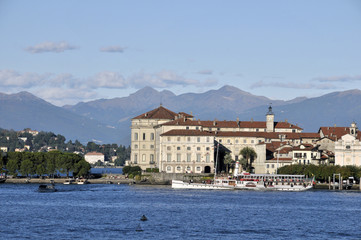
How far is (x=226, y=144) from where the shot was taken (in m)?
172

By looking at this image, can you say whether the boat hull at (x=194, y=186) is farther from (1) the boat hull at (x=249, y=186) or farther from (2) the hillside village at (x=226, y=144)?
(2) the hillside village at (x=226, y=144)

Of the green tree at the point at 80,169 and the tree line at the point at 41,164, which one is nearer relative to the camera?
the tree line at the point at 41,164

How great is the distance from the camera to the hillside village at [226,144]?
521ft

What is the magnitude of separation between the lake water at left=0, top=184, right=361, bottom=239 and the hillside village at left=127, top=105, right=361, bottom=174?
112 feet

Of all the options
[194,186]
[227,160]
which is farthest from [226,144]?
[194,186]

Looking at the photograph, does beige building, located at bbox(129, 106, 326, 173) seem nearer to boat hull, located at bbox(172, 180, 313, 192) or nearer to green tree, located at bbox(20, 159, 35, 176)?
boat hull, located at bbox(172, 180, 313, 192)

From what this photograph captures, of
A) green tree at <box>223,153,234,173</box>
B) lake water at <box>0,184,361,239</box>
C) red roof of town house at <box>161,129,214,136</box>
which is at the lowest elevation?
lake water at <box>0,184,361,239</box>

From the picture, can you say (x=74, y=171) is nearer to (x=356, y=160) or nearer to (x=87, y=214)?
(x=356, y=160)

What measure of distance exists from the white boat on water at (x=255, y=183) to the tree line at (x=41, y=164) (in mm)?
36627

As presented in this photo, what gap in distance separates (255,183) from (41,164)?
55.2 m

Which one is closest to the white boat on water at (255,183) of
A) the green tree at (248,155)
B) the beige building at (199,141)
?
the beige building at (199,141)

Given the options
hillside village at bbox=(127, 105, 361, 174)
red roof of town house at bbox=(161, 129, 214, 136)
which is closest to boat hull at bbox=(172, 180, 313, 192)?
hillside village at bbox=(127, 105, 361, 174)

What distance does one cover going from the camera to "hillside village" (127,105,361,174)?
15888cm

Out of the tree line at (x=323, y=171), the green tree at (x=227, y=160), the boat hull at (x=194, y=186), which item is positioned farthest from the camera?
the green tree at (x=227, y=160)
